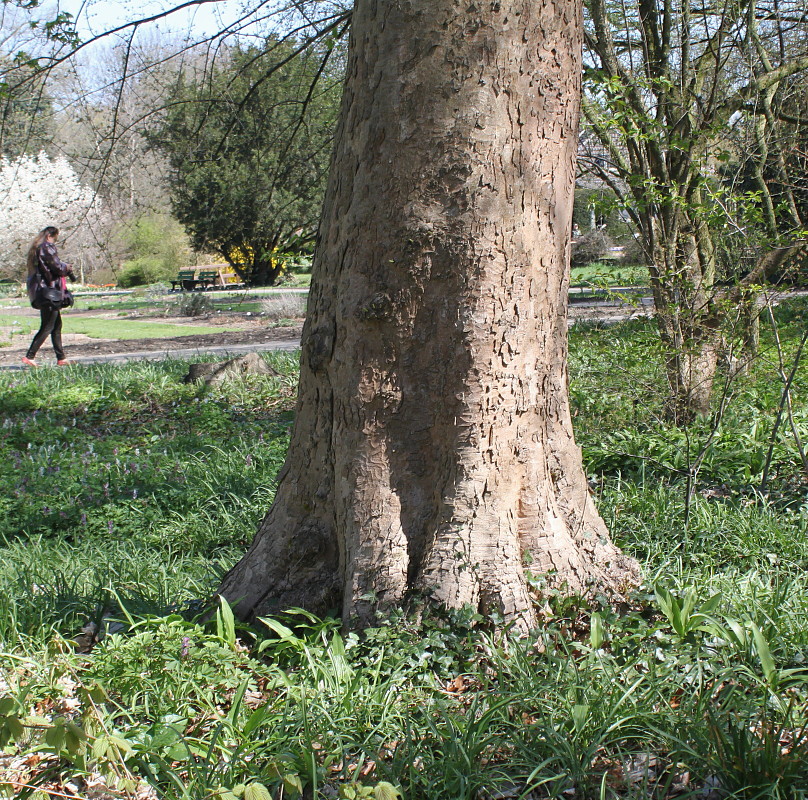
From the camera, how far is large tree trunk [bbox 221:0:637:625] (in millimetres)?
2418

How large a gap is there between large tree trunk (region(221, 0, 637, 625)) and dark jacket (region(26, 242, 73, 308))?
8629 mm

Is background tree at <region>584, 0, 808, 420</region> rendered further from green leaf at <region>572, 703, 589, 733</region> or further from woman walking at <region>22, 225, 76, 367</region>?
woman walking at <region>22, 225, 76, 367</region>

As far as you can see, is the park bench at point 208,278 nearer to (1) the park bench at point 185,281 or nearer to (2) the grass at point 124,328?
(1) the park bench at point 185,281

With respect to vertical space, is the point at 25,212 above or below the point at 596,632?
above

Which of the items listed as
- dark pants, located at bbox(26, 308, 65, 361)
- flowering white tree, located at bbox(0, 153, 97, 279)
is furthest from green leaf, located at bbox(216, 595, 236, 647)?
flowering white tree, located at bbox(0, 153, 97, 279)

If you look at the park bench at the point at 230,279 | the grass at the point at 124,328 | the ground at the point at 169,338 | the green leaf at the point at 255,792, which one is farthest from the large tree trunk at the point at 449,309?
the park bench at the point at 230,279

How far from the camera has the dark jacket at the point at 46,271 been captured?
32.6 ft

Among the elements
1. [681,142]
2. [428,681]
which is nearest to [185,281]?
[681,142]

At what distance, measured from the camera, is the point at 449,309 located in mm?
2480

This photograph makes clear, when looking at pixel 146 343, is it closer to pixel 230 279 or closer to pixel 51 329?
pixel 51 329

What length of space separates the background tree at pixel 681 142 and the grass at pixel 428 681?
3.70 feet

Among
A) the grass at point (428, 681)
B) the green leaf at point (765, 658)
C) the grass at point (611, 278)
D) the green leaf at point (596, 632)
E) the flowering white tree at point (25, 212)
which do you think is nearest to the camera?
the grass at point (428, 681)

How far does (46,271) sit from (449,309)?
9203 mm

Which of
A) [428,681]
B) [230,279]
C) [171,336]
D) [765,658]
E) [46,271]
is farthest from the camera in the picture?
[230,279]
